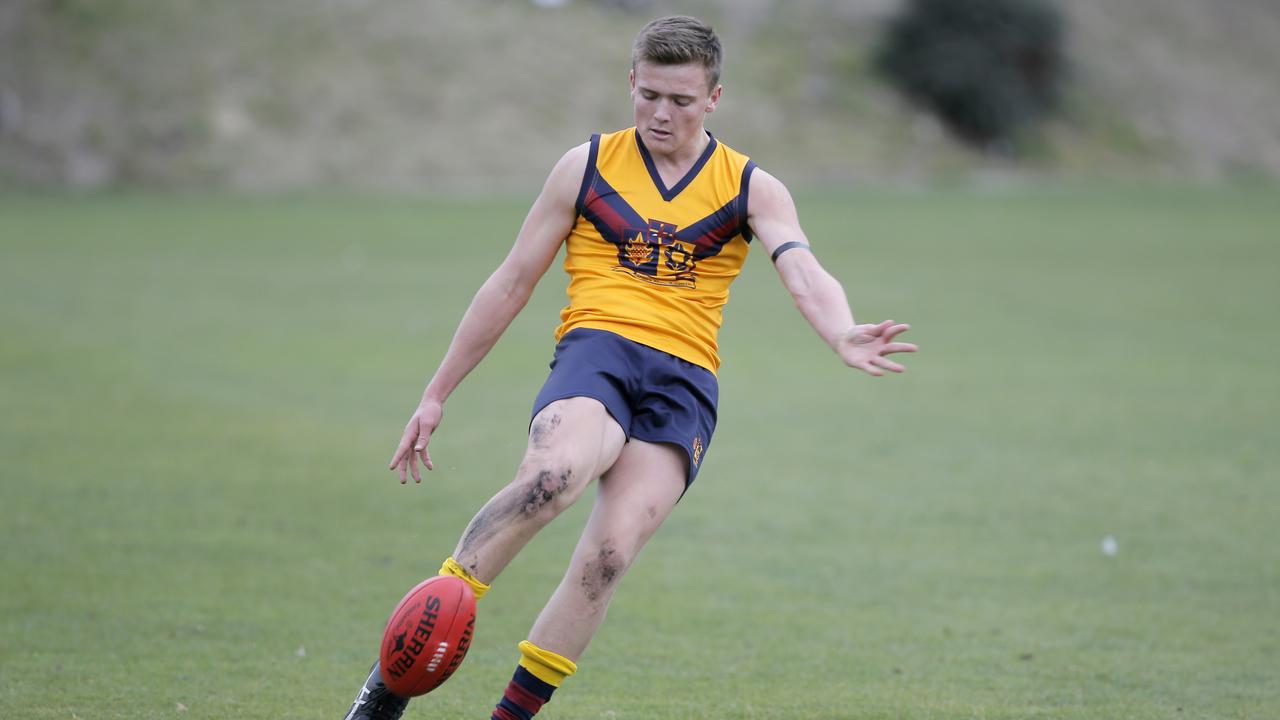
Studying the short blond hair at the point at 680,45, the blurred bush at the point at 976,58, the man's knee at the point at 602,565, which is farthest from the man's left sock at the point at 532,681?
the blurred bush at the point at 976,58

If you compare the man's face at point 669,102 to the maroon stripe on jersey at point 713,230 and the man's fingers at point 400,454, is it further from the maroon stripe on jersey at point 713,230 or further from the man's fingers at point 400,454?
the man's fingers at point 400,454

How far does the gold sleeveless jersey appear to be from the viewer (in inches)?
212

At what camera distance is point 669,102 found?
538 centimetres

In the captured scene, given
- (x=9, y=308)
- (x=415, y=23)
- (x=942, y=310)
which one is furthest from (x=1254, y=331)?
(x=415, y=23)

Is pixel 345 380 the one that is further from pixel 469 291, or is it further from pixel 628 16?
pixel 628 16

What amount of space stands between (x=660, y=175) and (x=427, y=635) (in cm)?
200

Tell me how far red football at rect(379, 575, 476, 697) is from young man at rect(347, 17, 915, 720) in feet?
0.64

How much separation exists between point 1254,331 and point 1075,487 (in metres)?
9.66

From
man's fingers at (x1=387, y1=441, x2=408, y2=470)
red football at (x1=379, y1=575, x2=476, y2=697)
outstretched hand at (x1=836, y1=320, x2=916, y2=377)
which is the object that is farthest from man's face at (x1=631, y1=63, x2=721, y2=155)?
red football at (x1=379, y1=575, x2=476, y2=697)

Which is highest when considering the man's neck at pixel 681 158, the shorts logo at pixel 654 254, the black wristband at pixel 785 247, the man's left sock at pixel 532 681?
the man's neck at pixel 681 158

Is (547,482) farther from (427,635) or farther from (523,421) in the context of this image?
(523,421)

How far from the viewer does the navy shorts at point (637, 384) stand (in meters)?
5.18

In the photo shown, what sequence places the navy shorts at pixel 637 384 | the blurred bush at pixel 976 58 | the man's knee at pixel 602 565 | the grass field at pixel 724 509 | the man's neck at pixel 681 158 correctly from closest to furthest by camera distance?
the man's knee at pixel 602 565, the navy shorts at pixel 637 384, the man's neck at pixel 681 158, the grass field at pixel 724 509, the blurred bush at pixel 976 58

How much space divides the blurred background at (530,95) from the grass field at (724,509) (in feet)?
59.9
